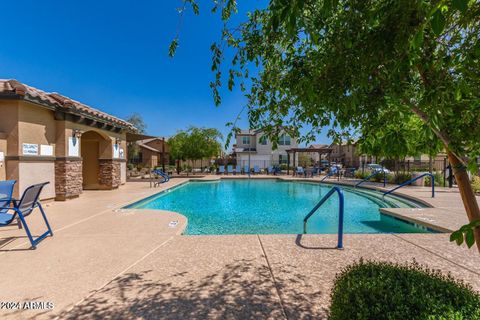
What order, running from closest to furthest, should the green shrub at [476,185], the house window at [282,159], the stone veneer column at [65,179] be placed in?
the stone veneer column at [65,179] → the green shrub at [476,185] → the house window at [282,159]

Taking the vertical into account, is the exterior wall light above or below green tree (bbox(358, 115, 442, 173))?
above

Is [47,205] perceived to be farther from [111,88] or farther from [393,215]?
[111,88]

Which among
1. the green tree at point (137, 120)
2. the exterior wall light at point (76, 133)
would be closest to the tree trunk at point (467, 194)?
the exterior wall light at point (76, 133)

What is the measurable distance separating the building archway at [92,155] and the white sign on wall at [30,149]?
4.20 metres

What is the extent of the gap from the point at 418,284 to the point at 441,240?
12.6 ft

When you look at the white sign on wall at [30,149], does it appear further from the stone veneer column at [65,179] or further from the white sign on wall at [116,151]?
the white sign on wall at [116,151]

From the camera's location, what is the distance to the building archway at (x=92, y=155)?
39.6 feet

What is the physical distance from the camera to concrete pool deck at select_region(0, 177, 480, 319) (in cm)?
244

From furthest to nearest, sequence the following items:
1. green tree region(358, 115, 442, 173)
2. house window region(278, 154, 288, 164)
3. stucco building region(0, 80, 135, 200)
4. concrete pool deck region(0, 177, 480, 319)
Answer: house window region(278, 154, 288, 164) → stucco building region(0, 80, 135, 200) → concrete pool deck region(0, 177, 480, 319) → green tree region(358, 115, 442, 173)

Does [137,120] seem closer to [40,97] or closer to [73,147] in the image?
[73,147]

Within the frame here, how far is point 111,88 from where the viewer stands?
19547mm

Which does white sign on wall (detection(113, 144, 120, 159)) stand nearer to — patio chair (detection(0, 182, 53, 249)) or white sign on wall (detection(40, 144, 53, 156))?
white sign on wall (detection(40, 144, 53, 156))

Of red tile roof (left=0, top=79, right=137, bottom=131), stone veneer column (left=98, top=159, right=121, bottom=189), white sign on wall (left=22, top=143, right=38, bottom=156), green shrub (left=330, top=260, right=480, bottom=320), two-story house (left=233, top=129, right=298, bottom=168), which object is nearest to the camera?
green shrub (left=330, top=260, right=480, bottom=320)

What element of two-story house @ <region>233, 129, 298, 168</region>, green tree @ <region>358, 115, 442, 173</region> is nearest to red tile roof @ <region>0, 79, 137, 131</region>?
green tree @ <region>358, 115, 442, 173</region>
